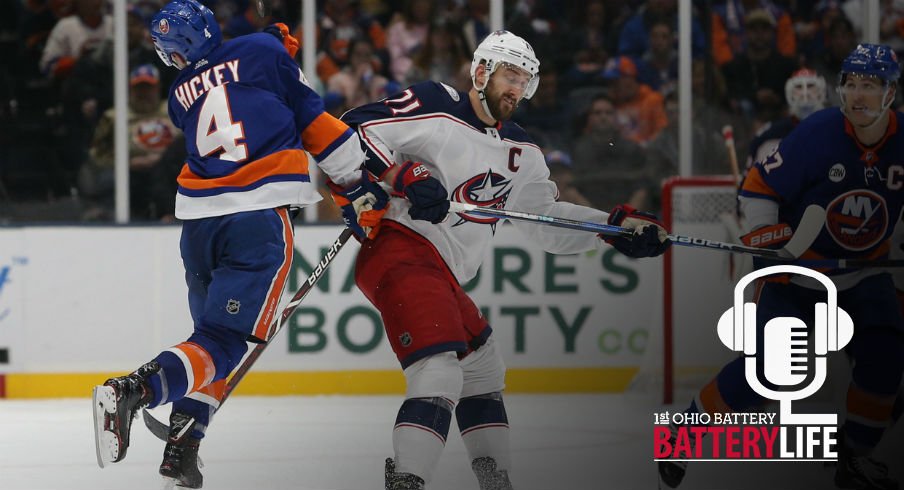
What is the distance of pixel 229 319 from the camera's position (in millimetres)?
2893

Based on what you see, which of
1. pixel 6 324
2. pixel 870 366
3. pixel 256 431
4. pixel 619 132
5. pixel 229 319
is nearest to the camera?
pixel 229 319

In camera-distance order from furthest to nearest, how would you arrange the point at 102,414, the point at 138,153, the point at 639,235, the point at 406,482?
the point at 138,153 < the point at 639,235 < the point at 406,482 < the point at 102,414

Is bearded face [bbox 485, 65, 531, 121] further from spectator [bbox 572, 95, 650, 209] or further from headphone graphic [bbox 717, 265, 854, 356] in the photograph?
spectator [bbox 572, 95, 650, 209]

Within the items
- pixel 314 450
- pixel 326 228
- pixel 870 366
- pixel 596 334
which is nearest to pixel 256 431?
pixel 314 450

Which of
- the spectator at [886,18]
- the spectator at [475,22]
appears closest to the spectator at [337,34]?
the spectator at [475,22]

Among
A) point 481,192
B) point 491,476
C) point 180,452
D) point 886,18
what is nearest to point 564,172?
point 886,18

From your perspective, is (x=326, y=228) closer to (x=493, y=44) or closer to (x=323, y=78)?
(x=323, y=78)

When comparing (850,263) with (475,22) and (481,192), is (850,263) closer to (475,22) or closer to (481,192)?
(481,192)

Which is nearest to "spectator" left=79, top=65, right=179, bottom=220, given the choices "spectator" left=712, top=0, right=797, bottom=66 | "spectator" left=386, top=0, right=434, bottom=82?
"spectator" left=386, top=0, right=434, bottom=82

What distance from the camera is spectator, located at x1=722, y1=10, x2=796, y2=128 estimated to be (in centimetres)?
554

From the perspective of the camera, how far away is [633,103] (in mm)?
5543

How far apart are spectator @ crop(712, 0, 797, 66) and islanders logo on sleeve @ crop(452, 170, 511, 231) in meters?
2.72

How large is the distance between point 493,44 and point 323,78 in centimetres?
264

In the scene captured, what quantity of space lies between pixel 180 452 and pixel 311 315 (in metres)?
2.19
